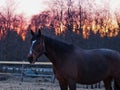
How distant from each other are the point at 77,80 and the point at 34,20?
34.8 metres

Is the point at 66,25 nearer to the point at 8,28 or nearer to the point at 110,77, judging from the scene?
the point at 8,28

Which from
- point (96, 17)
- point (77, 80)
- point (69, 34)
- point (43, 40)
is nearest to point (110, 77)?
point (77, 80)

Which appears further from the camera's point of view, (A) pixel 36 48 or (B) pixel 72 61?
(B) pixel 72 61

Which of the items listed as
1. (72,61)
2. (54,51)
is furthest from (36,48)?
(72,61)

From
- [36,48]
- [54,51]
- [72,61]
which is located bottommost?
[72,61]

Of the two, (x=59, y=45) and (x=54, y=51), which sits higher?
(x=59, y=45)

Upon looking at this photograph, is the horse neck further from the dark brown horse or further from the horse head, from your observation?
the horse head

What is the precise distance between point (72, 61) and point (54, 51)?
1.50 feet

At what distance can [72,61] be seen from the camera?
24.5ft

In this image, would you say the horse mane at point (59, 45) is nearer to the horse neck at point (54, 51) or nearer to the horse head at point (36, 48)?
the horse neck at point (54, 51)

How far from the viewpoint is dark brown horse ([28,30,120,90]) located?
718cm

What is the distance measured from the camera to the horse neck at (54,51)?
7.38 m

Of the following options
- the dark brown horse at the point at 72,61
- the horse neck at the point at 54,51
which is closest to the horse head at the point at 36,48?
the dark brown horse at the point at 72,61

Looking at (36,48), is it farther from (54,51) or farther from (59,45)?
(59,45)
